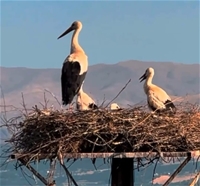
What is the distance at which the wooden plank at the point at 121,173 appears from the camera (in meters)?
7.96

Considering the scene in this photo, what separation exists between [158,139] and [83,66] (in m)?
4.17

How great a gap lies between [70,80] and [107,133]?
3941 mm

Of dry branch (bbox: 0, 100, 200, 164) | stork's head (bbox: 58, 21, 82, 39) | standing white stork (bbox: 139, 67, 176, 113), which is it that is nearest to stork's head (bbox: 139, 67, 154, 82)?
standing white stork (bbox: 139, 67, 176, 113)

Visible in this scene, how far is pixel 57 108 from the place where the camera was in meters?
8.33

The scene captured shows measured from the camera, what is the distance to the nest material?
7371mm

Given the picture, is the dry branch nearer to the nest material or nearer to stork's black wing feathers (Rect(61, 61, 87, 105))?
the nest material

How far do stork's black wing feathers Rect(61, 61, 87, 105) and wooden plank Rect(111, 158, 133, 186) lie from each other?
3173 millimetres

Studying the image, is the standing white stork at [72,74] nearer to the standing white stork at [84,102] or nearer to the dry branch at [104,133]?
the standing white stork at [84,102]

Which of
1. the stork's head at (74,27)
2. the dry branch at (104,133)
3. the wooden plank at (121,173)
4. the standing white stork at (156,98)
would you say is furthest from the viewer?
the stork's head at (74,27)

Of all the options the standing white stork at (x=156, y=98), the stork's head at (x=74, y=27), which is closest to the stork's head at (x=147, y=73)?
the standing white stork at (x=156, y=98)

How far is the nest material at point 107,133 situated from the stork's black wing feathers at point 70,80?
3.12 meters

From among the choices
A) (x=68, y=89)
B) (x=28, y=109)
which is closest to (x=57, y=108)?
(x=28, y=109)

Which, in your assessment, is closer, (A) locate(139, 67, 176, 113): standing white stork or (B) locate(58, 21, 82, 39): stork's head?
(A) locate(139, 67, 176, 113): standing white stork

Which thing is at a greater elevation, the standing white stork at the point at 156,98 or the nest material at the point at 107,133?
the standing white stork at the point at 156,98
